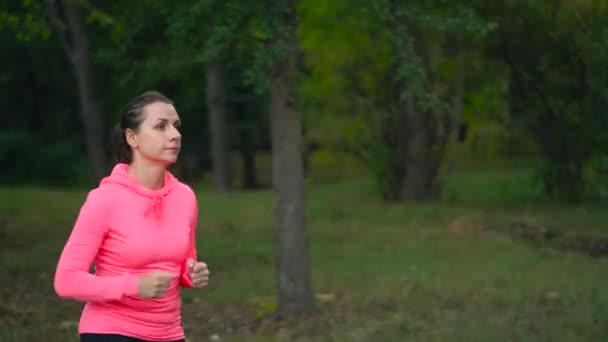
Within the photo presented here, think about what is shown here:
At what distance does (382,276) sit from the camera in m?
12.7

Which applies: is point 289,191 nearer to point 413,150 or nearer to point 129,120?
point 129,120

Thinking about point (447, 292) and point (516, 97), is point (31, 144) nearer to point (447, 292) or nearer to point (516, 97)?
point (516, 97)

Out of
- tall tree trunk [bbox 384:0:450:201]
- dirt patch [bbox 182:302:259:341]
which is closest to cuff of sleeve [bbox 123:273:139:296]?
dirt patch [bbox 182:302:259:341]

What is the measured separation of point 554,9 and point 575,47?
2.64ft

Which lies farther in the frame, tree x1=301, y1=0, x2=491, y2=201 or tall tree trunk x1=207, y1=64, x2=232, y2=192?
tall tree trunk x1=207, y1=64, x2=232, y2=192

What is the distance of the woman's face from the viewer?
176 inches

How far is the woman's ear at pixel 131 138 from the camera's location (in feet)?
14.8

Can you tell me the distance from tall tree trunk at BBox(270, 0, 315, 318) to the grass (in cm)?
27

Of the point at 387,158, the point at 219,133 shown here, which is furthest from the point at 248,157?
the point at 387,158

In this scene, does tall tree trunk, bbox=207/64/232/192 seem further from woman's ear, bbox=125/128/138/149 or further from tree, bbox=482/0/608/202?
woman's ear, bbox=125/128/138/149

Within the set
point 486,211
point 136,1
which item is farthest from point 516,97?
point 136,1

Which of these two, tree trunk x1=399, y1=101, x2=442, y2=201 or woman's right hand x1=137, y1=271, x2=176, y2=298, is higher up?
woman's right hand x1=137, y1=271, x2=176, y2=298

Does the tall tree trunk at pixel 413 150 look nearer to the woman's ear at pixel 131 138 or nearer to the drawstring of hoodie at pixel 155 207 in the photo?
Answer: the woman's ear at pixel 131 138

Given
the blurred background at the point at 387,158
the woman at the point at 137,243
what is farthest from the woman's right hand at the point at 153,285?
the blurred background at the point at 387,158
